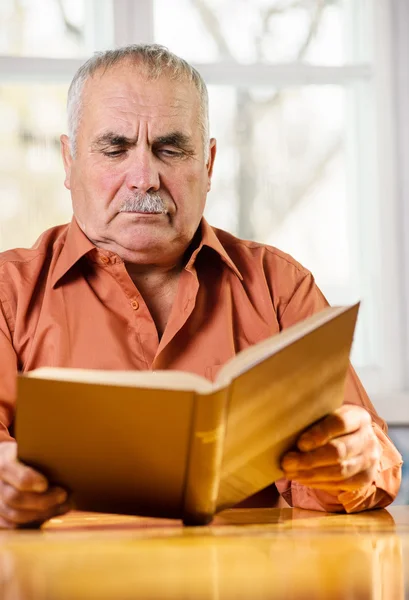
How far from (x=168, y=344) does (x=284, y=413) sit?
1.81ft

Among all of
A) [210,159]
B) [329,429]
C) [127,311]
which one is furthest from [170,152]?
[329,429]

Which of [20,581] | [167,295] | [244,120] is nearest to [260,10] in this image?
[244,120]

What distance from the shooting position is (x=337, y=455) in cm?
121

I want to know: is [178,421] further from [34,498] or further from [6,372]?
[6,372]

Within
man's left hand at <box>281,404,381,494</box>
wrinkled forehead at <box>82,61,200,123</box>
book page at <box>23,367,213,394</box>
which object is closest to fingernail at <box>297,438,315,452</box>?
man's left hand at <box>281,404,381,494</box>

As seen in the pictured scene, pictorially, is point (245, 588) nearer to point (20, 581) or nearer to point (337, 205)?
point (20, 581)

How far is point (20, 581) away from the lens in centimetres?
73

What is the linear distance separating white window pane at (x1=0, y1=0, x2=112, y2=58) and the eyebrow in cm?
113

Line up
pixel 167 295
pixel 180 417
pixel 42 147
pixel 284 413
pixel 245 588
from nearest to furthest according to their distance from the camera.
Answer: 1. pixel 245 588
2. pixel 180 417
3. pixel 284 413
4. pixel 167 295
5. pixel 42 147

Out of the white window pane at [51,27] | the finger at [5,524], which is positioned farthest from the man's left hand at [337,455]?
the white window pane at [51,27]

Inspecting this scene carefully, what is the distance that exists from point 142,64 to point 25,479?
921 millimetres

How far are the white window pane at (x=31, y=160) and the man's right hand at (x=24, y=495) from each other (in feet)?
5.25

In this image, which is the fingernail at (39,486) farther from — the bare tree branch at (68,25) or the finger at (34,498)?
the bare tree branch at (68,25)

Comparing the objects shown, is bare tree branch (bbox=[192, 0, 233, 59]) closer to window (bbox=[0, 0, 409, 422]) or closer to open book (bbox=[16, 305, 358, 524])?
window (bbox=[0, 0, 409, 422])
